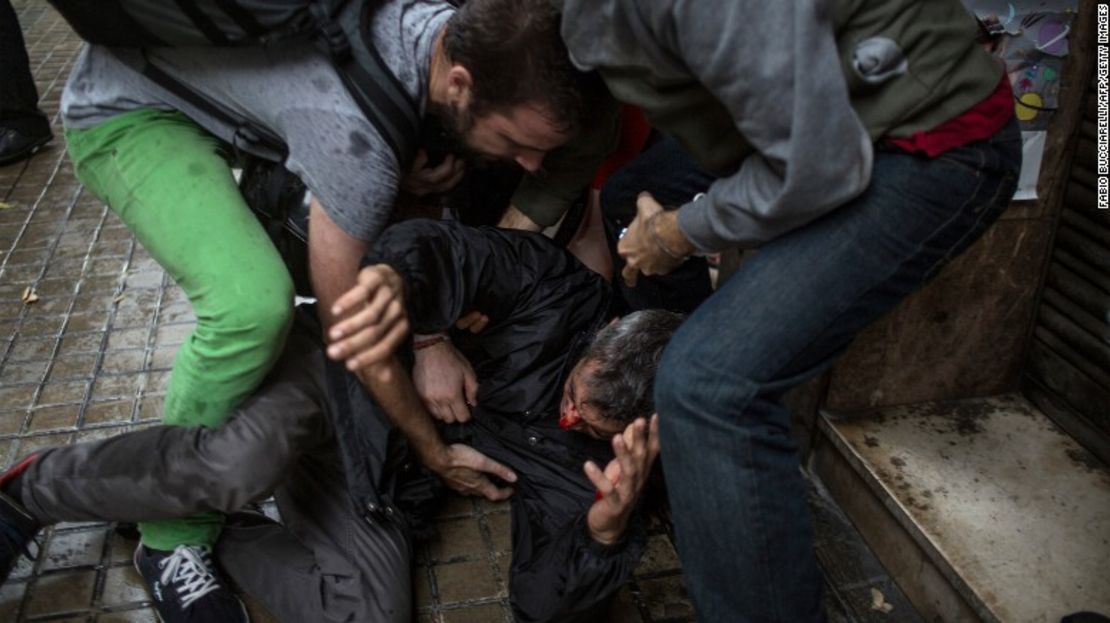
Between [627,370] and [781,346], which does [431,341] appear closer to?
[627,370]

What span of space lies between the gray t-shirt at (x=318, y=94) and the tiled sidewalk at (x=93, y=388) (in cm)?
102

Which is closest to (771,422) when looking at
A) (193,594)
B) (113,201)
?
(193,594)

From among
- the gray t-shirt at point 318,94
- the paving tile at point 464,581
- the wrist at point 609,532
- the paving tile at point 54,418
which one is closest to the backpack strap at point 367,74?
the gray t-shirt at point 318,94

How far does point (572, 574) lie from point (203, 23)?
5.07ft

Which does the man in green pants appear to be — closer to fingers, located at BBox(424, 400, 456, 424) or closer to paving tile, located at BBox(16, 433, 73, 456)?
fingers, located at BBox(424, 400, 456, 424)

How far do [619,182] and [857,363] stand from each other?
0.90m

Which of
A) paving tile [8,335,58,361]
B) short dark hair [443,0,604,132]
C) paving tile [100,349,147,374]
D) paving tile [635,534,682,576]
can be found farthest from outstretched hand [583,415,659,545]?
paving tile [8,335,58,361]

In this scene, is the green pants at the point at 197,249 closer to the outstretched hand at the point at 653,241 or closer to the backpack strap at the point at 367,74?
the backpack strap at the point at 367,74

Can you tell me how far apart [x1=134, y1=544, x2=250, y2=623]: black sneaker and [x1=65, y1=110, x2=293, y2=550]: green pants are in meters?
0.04

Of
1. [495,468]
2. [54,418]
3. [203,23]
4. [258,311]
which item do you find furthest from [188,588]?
[203,23]

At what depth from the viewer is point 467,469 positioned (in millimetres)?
2830

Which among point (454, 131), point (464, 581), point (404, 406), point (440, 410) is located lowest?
point (464, 581)

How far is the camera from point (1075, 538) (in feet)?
8.32

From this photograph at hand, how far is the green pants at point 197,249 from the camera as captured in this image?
2361 millimetres
